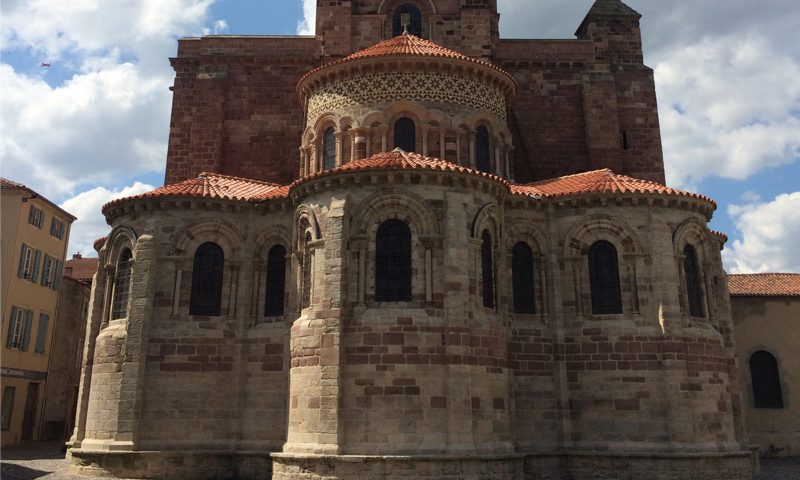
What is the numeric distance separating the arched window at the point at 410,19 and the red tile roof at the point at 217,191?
8320mm

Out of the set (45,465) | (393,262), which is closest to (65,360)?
(45,465)

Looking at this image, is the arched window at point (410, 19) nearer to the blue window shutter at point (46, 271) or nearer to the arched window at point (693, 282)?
the arched window at point (693, 282)

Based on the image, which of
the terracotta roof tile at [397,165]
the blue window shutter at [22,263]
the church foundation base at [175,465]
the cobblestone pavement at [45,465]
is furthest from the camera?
the blue window shutter at [22,263]

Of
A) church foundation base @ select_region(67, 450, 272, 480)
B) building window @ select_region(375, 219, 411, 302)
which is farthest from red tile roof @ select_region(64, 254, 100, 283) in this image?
building window @ select_region(375, 219, 411, 302)

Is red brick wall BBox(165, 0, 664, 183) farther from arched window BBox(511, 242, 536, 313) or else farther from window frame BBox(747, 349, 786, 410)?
window frame BBox(747, 349, 786, 410)

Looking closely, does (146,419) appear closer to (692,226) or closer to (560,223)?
(560,223)

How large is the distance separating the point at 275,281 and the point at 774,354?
62.0ft

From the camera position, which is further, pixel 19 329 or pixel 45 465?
pixel 19 329

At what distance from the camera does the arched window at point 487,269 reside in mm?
15617

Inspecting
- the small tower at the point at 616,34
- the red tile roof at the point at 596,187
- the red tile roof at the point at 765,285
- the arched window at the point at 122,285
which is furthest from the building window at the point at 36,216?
the red tile roof at the point at 765,285

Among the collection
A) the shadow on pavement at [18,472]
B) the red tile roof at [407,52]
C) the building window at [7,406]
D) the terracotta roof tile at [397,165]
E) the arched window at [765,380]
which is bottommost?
the shadow on pavement at [18,472]

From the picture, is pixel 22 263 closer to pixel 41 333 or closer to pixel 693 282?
pixel 41 333

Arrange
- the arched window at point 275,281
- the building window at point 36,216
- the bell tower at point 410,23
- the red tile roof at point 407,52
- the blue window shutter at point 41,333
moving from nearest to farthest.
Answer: the arched window at point 275,281 < the red tile roof at point 407,52 < the bell tower at point 410,23 < the building window at point 36,216 < the blue window shutter at point 41,333

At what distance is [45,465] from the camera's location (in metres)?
18.6
